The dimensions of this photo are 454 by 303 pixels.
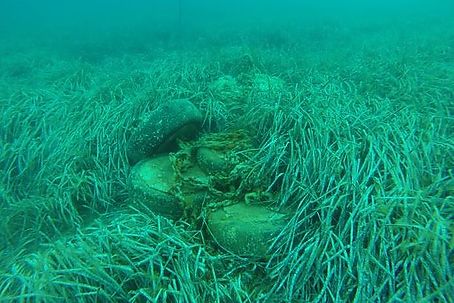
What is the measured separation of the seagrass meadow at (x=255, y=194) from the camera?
8.16 feet

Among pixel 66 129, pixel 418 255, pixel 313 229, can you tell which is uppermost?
pixel 418 255

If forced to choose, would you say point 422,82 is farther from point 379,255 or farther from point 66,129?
point 66,129

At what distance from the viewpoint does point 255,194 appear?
3.33 meters

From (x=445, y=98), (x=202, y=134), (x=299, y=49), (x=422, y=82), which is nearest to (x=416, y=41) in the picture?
(x=299, y=49)

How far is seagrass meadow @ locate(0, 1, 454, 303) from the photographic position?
249 cm

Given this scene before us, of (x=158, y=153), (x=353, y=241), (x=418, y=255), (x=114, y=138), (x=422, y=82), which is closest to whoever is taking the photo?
(x=418, y=255)

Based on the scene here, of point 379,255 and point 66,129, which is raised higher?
point 379,255

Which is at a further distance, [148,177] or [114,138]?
[114,138]

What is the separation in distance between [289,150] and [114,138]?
235 centimetres

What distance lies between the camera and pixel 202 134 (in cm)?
435

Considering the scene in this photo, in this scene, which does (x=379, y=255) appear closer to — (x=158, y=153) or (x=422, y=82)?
(x=158, y=153)

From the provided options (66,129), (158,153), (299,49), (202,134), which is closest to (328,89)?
(202,134)

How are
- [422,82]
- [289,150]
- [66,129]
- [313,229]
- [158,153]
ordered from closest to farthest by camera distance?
[313,229] < [289,150] < [158,153] < [66,129] < [422,82]

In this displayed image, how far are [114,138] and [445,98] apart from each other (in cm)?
476
